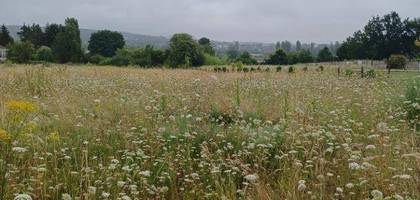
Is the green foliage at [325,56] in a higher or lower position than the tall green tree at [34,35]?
lower

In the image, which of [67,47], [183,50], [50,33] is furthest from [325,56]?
[50,33]

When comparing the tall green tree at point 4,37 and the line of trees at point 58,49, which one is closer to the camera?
the line of trees at point 58,49

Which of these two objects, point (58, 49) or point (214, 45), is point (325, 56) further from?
point (214, 45)

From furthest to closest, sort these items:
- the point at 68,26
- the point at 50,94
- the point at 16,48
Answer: the point at 68,26 < the point at 16,48 < the point at 50,94

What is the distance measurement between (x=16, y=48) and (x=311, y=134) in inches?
2220

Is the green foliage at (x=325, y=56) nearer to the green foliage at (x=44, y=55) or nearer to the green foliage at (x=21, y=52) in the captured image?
the green foliage at (x=44, y=55)

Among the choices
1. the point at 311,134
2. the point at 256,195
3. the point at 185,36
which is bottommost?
the point at 256,195

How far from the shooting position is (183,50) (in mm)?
55750

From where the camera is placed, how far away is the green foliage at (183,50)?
5463cm

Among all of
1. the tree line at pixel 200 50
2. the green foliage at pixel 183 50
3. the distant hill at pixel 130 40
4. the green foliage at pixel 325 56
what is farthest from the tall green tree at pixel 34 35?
the green foliage at pixel 325 56

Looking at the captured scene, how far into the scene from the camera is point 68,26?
65.6m

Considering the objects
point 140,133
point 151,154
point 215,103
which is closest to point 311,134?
point 151,154

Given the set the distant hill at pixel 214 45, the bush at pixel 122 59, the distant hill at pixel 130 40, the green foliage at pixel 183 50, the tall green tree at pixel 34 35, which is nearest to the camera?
the green foliage at pixel 183 50

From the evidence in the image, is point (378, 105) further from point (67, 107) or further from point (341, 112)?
point (67, 107)
